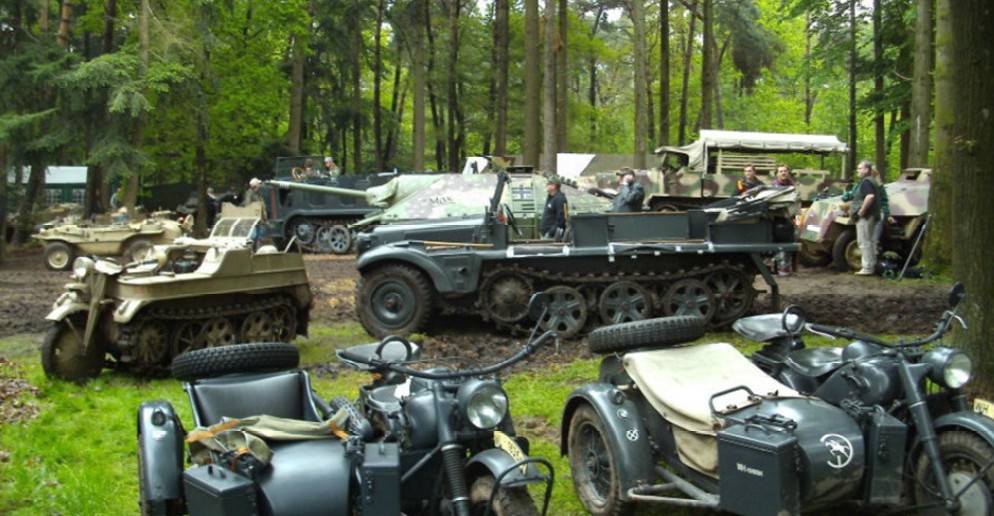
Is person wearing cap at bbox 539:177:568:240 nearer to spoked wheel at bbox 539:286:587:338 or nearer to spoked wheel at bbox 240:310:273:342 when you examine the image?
spoked wheel at bbox 539:286:587:338

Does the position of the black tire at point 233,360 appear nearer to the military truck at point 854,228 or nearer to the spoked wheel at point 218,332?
the spoked wheel at point 218,332

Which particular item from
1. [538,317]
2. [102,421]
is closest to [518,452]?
[538,317]

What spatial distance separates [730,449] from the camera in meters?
4.54

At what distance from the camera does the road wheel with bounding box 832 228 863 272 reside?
55.9 ft

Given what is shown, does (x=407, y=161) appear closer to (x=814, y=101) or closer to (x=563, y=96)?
(x=563, y=96)

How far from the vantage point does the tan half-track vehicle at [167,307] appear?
9.27 meters

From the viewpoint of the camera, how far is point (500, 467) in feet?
13.8

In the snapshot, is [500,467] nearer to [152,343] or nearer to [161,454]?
[161,454]

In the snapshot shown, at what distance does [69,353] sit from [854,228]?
13.2 metres

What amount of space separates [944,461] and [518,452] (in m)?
2.06

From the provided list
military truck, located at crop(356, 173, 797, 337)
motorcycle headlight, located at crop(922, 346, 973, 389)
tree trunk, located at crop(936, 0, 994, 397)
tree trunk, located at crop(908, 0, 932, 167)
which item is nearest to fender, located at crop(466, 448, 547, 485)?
motorcycle headlight, located at crop(922, 346, 973, 389)

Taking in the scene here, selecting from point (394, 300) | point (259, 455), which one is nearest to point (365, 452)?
point (259, 455)

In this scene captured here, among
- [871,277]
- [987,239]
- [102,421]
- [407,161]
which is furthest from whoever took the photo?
[407,161]

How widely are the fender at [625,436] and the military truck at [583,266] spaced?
5905 mm
